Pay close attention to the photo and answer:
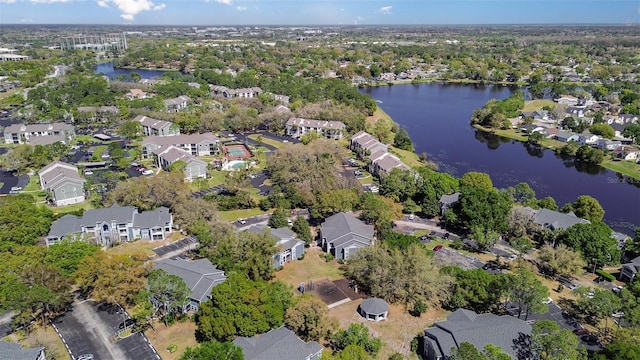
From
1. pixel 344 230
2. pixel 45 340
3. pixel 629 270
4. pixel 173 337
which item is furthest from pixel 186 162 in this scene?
pixel 629 270

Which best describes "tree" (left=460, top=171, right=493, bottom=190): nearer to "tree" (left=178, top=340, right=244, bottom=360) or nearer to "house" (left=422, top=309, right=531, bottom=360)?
"house" (left=422, top=309, right=531, bottom=360)

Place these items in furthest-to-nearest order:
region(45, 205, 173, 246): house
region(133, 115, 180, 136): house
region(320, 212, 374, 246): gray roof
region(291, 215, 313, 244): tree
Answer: region(133, 115, 180, 136): house, region(291, 215, 313, 244): tree, region(45, 205, 173, 246): house, region(320, 212, 374, 246): gray roof

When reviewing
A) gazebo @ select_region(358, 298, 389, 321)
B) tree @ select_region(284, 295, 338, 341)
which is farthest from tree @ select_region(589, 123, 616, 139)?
tree @ select_region(284, 295, 338, 341)

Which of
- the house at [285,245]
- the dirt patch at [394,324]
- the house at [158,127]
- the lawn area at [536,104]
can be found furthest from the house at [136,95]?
the lawn area at [536,104]

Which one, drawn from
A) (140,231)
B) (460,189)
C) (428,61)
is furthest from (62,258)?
(428,61)

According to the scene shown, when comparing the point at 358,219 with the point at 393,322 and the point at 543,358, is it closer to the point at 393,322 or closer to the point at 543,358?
the point at 393,322

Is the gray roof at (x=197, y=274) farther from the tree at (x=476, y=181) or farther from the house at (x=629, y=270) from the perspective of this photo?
the house at (x=629, y=270)
